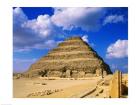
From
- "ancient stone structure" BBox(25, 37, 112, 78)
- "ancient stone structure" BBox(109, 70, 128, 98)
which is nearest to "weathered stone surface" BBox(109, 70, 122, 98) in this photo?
"ancient stone structure" BBox(109, 70, 128, 98)

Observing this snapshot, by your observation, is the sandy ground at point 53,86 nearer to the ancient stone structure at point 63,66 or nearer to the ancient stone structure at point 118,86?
the ancient stone structure at point 63,66

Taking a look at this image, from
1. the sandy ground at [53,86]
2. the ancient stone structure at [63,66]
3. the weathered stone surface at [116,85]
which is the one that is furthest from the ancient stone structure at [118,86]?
the sandy ground at [53,86]

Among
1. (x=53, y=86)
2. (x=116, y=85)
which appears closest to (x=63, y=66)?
(x=53, y=86)

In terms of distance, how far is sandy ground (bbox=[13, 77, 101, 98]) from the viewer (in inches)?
251

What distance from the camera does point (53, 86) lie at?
21.7 ft

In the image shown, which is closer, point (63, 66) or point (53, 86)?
point (53, 86)

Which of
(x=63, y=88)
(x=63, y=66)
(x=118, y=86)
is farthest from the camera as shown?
(x=63, y=66)

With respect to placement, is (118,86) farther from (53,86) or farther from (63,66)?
(63,66)

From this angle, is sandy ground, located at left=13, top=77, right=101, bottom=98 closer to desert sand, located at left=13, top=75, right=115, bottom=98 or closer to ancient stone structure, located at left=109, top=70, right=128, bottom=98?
desert sand, located at left=13, top=75, right=115, bottom=98

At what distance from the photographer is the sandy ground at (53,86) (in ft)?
20.9

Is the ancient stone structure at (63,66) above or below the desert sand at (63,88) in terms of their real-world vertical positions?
above
